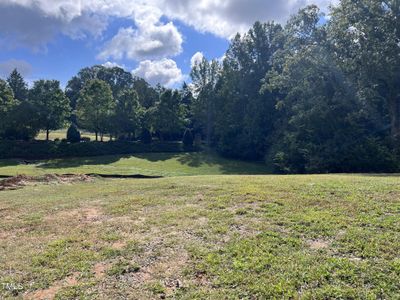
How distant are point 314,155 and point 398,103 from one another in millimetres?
7208

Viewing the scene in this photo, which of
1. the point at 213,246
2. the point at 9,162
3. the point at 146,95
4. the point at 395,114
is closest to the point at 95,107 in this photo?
the point at 9,162

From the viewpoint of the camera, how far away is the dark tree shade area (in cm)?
2466

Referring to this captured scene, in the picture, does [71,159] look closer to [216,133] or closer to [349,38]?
[216,133]

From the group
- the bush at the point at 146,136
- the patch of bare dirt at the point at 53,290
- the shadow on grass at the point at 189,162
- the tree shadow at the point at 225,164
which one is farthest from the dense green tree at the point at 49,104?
the patch of bare dirt at the point at 53,290

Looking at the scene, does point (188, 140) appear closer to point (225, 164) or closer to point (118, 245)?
point (225, 164)

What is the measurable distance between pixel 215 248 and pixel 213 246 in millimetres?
98

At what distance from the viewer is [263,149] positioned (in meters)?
41.0

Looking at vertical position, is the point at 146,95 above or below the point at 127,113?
above

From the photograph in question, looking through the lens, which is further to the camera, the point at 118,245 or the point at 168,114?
the point at 168,114

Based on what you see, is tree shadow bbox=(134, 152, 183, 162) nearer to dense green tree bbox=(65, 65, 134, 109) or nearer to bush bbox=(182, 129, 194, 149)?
bush bbox=(182, 129, 194, 149)

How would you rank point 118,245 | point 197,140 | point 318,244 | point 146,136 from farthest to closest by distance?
point 197,140
point 146,136
point 118,245
point 318,244

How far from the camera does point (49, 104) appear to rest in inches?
1666

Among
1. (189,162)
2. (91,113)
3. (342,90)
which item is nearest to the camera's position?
(342,90)

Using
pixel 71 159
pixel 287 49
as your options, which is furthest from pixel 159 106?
pixel 287 49
